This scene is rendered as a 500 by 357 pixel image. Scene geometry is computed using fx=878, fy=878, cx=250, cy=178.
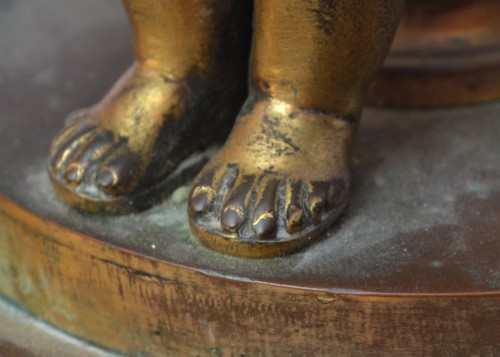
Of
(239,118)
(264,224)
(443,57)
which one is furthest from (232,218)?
(443,57)

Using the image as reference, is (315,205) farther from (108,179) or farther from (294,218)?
(108,179)

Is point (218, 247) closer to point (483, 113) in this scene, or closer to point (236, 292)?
point (236, 292)

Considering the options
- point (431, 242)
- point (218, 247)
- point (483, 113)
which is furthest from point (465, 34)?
point (218, 247)

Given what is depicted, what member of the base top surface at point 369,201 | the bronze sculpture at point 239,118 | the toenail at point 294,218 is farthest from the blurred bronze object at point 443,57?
the toenail at point 294,218

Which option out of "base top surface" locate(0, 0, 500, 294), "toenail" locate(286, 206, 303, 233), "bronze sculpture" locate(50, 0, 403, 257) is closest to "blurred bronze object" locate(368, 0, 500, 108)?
"base top surface" locate(0, 0, 500, 294)

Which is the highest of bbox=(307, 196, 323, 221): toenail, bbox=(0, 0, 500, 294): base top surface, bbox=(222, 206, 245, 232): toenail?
bbox=(222, 206, 245, 232): toenail

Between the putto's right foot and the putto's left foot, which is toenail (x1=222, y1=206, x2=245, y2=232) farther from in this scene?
the putto's right foot
